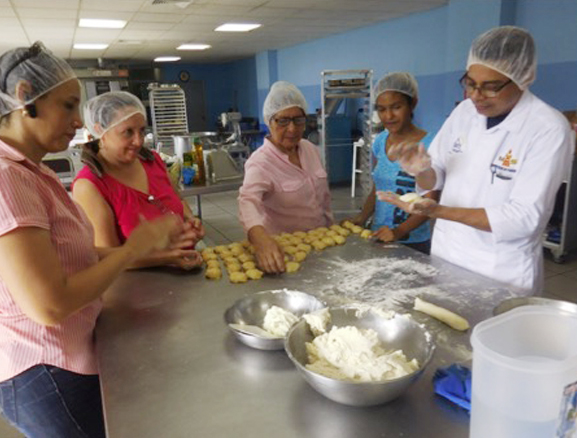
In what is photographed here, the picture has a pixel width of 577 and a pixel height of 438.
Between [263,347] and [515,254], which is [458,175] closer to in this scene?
[515,254]

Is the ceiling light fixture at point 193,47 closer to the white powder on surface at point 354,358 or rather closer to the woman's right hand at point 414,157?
the woman's right hand at point 414,157

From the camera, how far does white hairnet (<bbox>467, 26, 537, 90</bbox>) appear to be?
4.92 ft

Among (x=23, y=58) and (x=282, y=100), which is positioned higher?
(x=23, y=58)

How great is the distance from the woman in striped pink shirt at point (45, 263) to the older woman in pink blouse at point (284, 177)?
840 millimetres

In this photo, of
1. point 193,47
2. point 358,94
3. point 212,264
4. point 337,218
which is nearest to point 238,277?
point 212,264

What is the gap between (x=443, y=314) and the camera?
1.23 metres

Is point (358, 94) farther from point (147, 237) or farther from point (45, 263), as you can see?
point (45, 263)

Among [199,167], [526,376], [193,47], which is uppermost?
[193,47]

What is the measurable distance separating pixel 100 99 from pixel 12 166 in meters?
0.99

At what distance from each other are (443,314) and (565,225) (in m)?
3.41

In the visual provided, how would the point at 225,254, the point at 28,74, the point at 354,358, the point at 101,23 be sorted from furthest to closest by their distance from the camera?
the point at 101,23, the point at 225,254, the point at 28,74, the point at 354,358

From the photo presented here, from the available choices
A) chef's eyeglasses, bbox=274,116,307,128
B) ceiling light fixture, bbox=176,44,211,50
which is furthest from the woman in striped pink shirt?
ceiling light fixture, bbox=176,44,211,50

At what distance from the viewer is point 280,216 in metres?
2.20

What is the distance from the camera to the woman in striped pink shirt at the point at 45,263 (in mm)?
952
